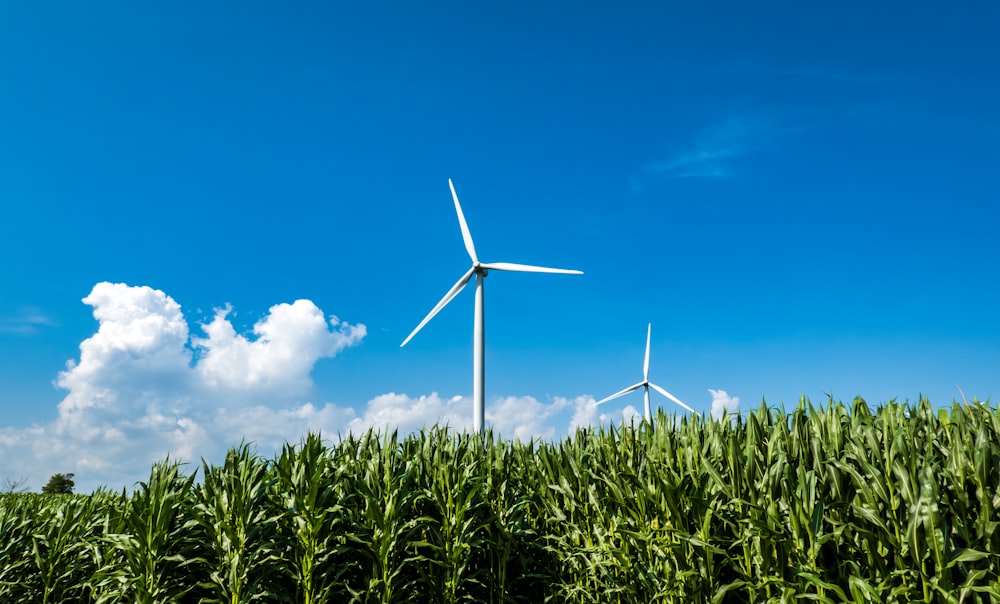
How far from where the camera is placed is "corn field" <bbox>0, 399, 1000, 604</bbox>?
4973mm

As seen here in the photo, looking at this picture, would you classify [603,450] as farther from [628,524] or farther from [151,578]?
[151,578]

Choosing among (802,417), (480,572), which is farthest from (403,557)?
(802,417)

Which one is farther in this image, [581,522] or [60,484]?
[60,484]

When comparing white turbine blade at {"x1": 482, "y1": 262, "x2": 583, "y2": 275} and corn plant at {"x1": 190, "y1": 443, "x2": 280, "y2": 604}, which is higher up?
white turbine blade at {"x1": 482, "y1": 262, "x2": 583, "y2": 275}

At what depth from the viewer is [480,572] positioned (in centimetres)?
748

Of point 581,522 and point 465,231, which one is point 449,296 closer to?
point 465,231

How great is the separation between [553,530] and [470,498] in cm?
134

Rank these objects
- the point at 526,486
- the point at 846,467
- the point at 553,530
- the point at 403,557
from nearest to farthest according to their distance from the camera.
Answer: the point at 846,467 → the point at 403,557 → the point at 553,530 → the point at 526,486

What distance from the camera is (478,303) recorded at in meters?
21.4

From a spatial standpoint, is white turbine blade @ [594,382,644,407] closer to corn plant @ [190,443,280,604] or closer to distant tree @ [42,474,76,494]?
corn plant @ [190,443,280,604]

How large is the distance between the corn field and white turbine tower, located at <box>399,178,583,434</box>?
10.3 metres

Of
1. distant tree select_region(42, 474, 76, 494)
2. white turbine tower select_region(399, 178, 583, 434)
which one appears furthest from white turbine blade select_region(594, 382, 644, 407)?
distant tree select_region(42, 474, 76, 494)

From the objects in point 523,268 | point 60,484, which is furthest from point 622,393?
point 60,484

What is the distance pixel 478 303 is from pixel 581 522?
14072mm
